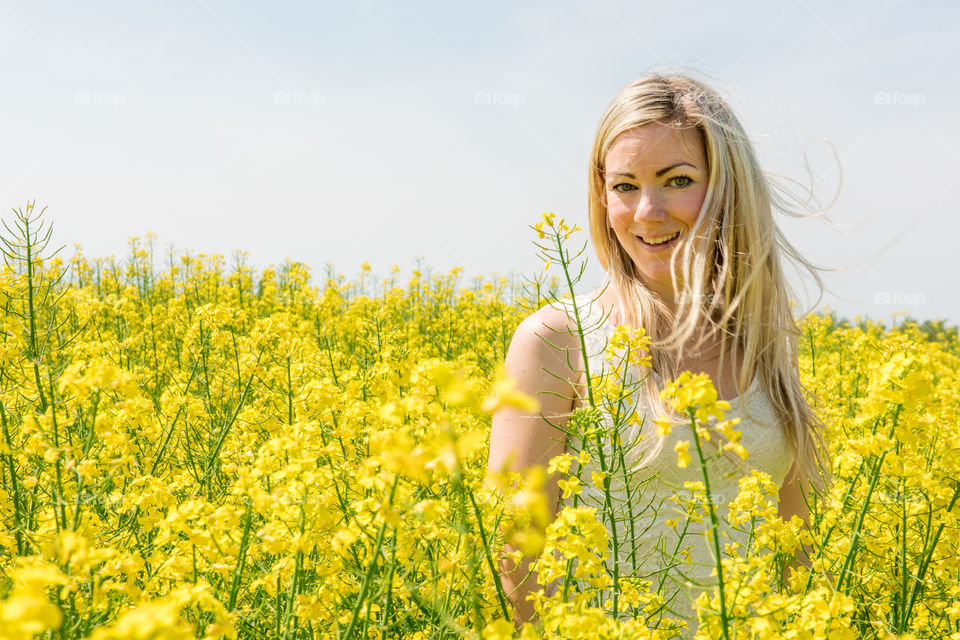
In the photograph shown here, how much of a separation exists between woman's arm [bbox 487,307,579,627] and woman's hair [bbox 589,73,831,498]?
0.98 ft

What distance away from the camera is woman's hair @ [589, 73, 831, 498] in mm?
2527

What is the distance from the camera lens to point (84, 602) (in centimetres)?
162

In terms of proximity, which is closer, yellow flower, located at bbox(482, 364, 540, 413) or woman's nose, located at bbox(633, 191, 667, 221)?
yellow flower, located at bbox(482, 364, 540, 413)

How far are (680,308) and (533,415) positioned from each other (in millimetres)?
602

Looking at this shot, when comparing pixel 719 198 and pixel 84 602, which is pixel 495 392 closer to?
pixel 84 602

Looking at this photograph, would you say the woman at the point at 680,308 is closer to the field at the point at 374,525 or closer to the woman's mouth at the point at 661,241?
the woman's mouth at the point at 661,241

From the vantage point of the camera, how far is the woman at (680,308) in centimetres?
246

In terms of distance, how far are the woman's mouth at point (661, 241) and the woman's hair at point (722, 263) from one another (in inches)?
2.2

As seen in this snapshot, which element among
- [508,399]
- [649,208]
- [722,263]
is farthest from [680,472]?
[508,399]

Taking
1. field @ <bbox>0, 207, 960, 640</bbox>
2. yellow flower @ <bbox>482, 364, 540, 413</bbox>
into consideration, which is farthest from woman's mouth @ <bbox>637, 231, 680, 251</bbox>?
yellow flower @ <bbox>482, 364, 540, 413</bbox>

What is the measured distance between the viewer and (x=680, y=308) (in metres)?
2.45

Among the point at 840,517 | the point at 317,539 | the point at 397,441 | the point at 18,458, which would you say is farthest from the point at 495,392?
the point at 18,458

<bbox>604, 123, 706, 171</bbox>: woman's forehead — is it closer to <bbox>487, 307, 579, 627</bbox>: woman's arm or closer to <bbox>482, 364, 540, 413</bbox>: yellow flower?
<bbox>487, 307, 579, 627</bbox>: woman's arm

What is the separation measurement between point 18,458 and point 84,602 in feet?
3.60
